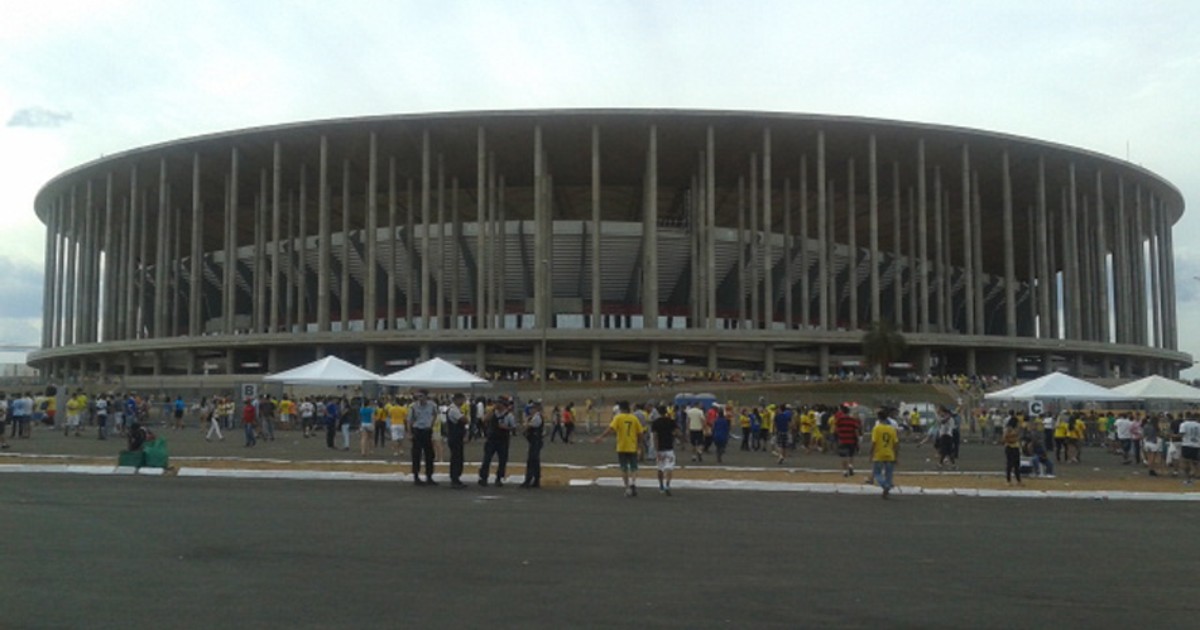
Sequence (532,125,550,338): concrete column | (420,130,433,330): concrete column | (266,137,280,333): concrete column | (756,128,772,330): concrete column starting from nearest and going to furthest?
(532,125,550,338): concrete column
(756,128,772,330): concrete column
(420,130,433,330): concrete column
(266,137,280,333): concrete column

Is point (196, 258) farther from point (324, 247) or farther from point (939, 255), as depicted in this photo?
point (939, 255)

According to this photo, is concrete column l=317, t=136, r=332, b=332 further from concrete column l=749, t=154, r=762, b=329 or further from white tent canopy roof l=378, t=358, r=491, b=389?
white tent canopy roof l=378, t=358, r=491, b=389

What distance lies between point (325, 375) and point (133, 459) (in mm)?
10016

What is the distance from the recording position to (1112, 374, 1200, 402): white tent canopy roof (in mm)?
29323

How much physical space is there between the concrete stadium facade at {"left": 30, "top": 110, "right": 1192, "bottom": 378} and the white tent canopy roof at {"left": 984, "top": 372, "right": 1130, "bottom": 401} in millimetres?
30584

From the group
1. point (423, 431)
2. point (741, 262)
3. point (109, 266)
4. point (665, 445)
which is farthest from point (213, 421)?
point (109, 266)

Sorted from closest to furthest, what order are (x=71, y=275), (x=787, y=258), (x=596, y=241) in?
(x=596, y=241) < (x=787, y=258) < (x=71, y=275)

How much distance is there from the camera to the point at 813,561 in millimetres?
9641

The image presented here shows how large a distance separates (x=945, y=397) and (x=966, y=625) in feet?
152

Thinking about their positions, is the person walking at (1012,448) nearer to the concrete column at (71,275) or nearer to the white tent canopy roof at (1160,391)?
the white tent canopy roof at (1160,391)

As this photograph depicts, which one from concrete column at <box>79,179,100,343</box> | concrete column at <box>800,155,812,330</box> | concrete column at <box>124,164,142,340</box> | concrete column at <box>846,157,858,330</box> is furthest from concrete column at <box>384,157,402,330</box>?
concrete column at <box>846,157,858,330</box>

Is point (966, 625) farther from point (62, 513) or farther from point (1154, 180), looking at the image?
point (1154, 180)

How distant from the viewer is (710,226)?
62.8 metres

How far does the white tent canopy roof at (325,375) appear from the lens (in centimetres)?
2919
